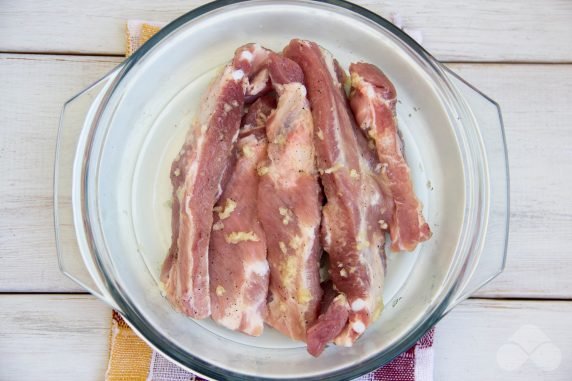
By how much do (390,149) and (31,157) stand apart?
1.11 metres

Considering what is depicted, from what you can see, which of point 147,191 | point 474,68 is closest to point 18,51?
point 147,191

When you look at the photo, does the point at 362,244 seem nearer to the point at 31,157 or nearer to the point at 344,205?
the point at 344,205

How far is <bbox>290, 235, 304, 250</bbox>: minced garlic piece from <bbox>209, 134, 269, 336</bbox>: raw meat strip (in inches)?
3.5

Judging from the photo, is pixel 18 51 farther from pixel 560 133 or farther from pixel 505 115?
pixel 560 133

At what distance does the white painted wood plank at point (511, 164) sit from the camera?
1.70 meters

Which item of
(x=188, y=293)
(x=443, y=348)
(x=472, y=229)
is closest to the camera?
(x=188, y=293)

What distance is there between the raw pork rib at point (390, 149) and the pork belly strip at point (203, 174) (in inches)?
12.1

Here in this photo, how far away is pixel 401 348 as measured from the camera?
4.85 feet

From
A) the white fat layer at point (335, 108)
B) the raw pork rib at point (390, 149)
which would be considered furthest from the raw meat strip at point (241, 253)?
the raw pork rib at point (390, 149)

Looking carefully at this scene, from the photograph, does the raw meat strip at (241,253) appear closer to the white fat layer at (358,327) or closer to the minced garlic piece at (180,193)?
the minced garlic piece at (180,193)

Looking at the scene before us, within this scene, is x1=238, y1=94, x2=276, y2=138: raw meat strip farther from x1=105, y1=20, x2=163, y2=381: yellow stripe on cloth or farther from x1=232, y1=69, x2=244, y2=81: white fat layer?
x1=105, y1=20, x2=163, y2=381: yellow stripe on cloth

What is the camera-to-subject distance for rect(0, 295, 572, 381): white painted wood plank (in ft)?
5.49

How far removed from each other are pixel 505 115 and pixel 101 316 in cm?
144
